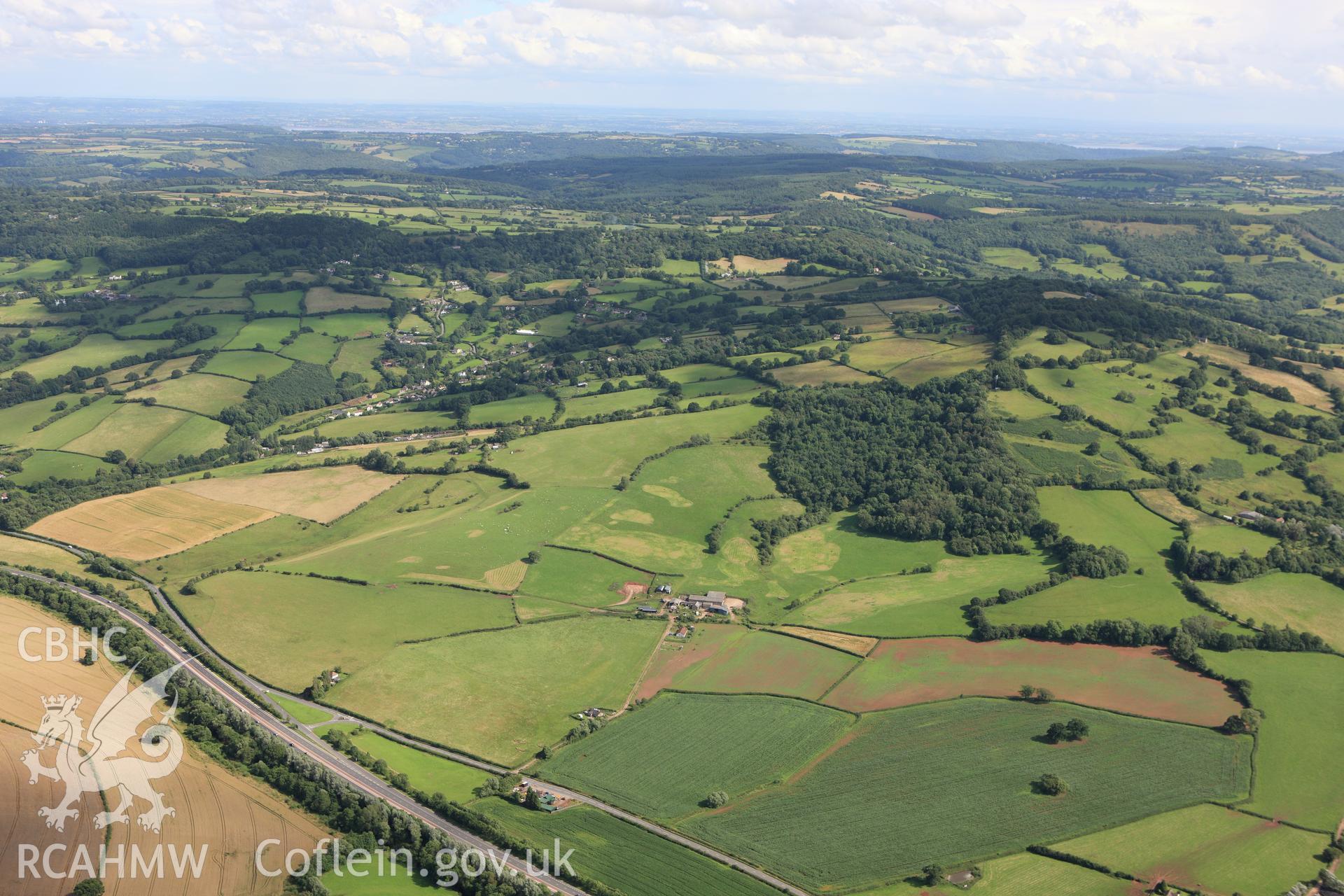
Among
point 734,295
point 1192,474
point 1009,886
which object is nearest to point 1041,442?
point 1192,474

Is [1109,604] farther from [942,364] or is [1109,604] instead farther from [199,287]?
[199,287]

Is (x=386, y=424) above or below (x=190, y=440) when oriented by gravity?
above

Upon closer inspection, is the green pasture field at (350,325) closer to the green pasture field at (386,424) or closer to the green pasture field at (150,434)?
the green pasture field at (386,424)

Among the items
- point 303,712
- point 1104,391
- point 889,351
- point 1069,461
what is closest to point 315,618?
point 303,712

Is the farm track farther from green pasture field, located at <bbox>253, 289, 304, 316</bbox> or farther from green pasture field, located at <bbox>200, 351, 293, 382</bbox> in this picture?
green pasture field, located at <bbox>253, 289, 304, 316</bbox>

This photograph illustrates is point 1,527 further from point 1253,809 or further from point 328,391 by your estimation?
point 1253,809

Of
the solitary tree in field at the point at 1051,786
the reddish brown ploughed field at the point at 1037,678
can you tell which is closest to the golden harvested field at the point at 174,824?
the reddish brown ploughed field at the point at 1037,678
